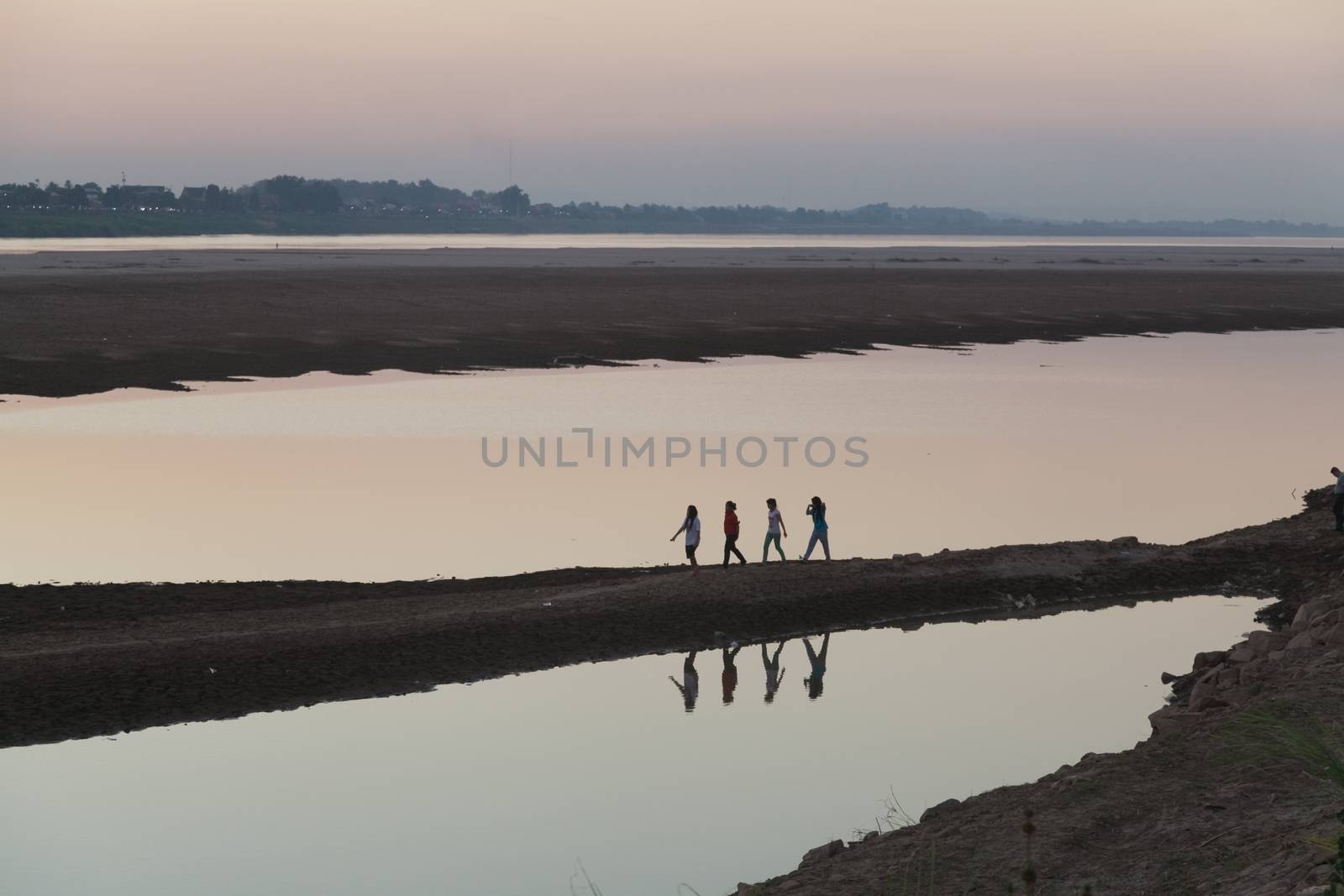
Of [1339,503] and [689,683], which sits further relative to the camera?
[1339,503]

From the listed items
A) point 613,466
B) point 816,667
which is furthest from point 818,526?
point 613,466

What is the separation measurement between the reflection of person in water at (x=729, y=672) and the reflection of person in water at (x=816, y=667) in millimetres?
835

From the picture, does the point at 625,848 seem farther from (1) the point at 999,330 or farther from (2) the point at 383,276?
(2) the point at 383,276

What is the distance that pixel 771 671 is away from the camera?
61.8ft

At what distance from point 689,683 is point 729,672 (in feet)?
2.32

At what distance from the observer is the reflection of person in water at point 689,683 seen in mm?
17484

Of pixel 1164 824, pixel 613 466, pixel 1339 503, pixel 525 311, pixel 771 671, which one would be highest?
pixel 525 311

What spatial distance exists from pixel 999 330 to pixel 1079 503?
38.8m

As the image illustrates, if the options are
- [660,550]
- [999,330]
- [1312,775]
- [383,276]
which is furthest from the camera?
[383,276]

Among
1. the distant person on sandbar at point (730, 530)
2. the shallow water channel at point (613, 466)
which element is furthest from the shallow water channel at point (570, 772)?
the shallow water channel at point (613, 466)

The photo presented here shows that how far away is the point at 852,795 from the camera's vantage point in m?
14.2

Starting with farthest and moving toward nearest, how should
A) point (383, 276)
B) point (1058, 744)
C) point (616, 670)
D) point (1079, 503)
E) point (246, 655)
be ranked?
1. point (383, 276)
2. point (1079, 503)
3. point (616, 670)
4. point (246, 655)
5. point (1058, 744)

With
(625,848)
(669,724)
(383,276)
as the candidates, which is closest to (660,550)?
(669,724)

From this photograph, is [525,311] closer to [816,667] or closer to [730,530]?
[730,530]
